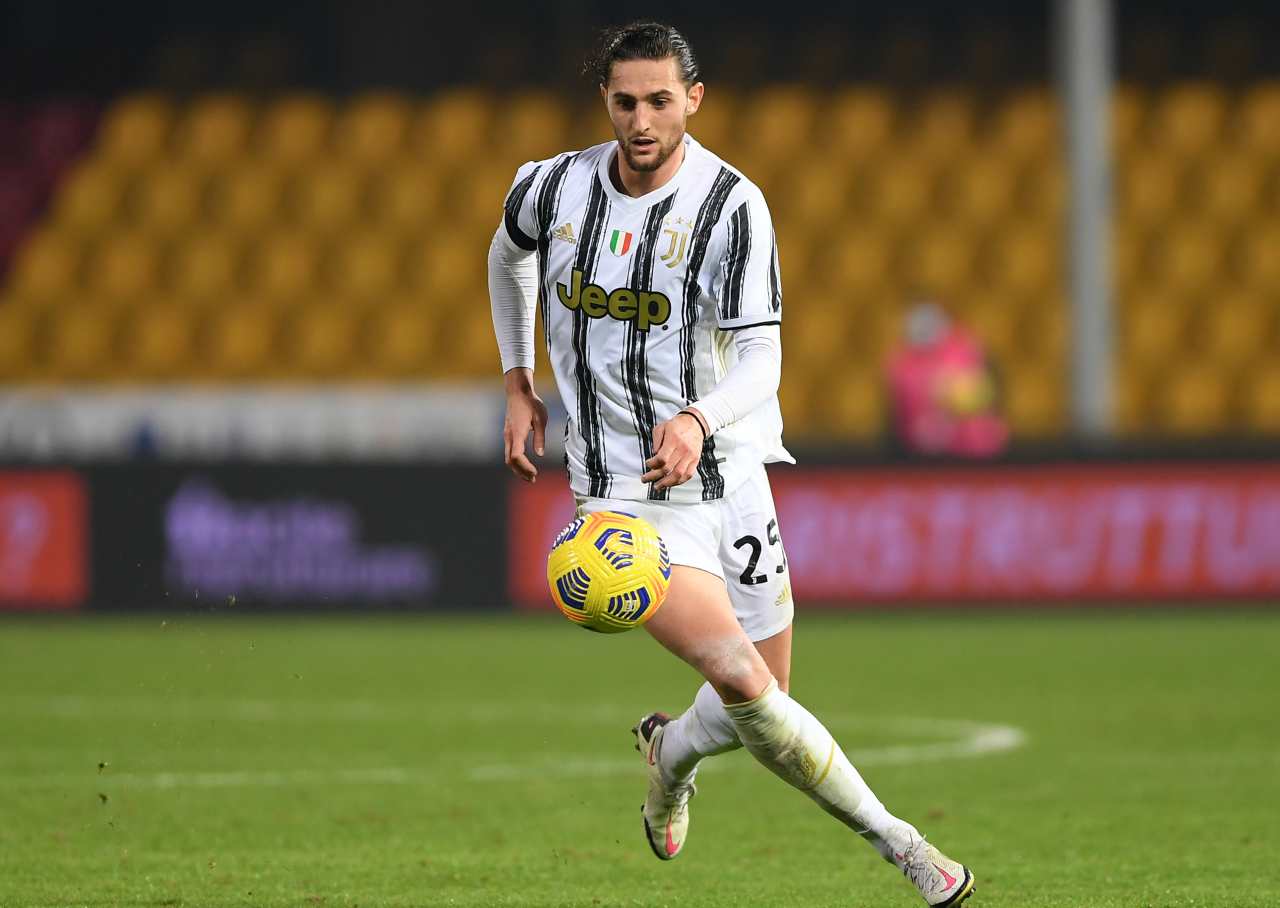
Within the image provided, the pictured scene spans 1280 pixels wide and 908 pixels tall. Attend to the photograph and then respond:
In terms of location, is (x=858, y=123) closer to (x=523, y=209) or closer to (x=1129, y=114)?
(x=1129, y=114)

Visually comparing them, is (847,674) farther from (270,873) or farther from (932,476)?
(270,873)

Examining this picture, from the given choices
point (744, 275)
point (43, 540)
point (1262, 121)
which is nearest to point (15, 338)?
point (43, 540)

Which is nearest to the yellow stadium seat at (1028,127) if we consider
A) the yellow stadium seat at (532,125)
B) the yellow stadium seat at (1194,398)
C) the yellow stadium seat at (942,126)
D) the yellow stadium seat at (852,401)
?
the yellow stadium seat at (942,126)

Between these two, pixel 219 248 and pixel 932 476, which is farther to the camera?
pixel 219 248

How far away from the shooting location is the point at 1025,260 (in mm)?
20250

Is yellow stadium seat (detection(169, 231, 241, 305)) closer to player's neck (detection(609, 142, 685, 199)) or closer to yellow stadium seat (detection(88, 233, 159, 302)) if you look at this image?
yellow stadium seat (detection(88, 233, 159, 302))

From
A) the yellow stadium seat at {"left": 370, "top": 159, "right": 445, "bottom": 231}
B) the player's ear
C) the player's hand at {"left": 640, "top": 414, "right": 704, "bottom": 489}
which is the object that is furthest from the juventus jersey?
the yellow stadium seat at {"left": 370, "top": 159, "right": 445, "bottom": 231}

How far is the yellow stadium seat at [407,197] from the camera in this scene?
20672mm

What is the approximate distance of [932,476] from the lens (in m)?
14.1

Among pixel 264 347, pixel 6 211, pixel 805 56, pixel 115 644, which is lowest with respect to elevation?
pixel 115 644

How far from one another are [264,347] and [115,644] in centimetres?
738

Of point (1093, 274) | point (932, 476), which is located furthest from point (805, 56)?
point (932, 476)

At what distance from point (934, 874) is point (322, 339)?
1544 centimetres

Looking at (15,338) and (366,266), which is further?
(366,266)
